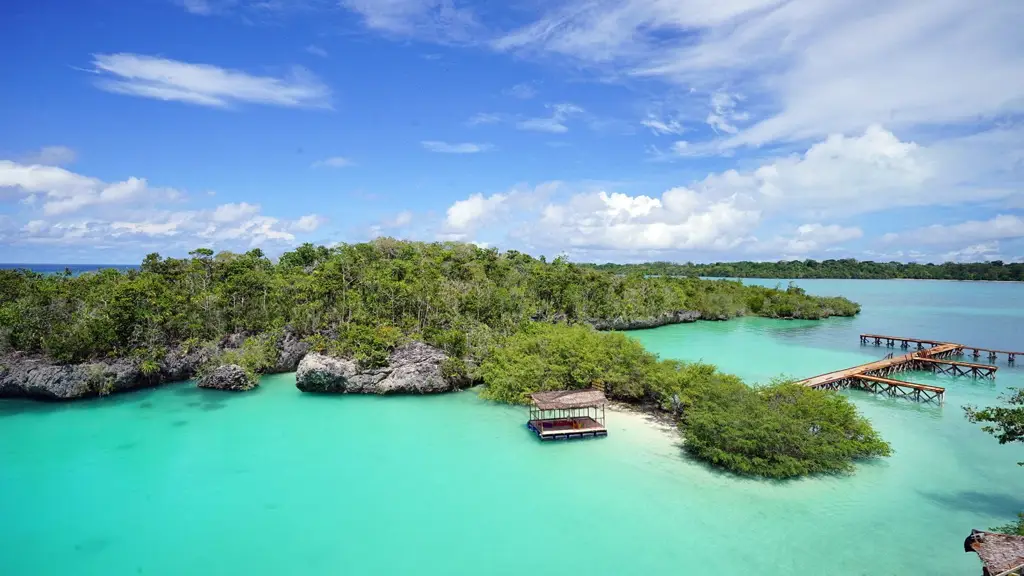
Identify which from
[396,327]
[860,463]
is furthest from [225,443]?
[860,463]

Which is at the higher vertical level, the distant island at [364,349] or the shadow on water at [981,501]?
the distant island at [364,349]

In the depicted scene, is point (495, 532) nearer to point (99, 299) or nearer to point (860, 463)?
point (860, 463)

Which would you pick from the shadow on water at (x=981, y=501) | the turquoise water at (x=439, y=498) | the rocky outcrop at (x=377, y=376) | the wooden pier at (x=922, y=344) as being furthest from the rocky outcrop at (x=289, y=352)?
the wooden pier at (x=922, y=344)

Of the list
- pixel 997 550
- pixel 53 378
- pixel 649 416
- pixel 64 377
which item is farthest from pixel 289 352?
pixel 997 550

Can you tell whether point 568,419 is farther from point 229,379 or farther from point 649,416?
point 229,379

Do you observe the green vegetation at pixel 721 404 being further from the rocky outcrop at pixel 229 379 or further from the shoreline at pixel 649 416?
the rocky outcrop at pixel 229 379

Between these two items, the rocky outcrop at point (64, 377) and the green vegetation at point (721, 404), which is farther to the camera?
the rocky outcrop at point (64, 377)
